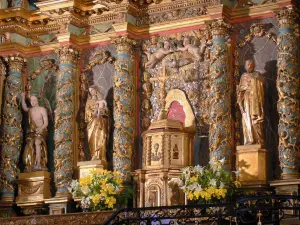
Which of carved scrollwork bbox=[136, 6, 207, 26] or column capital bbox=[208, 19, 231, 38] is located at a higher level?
carved scrollwork bbox=[136, 6, 207, 26]

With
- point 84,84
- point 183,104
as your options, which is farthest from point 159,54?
point 84,84

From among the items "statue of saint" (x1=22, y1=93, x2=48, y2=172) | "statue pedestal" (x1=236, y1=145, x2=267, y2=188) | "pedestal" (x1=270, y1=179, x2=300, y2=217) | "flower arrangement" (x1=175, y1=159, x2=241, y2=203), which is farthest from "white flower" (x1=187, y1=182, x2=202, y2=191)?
"statue of saint" (x1=22, y1=93, x2=48, y2=172)

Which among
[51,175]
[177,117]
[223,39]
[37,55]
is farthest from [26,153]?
[223,39]

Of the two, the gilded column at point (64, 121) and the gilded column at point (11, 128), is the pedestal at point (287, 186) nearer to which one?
the gilded column at point (64, 121)

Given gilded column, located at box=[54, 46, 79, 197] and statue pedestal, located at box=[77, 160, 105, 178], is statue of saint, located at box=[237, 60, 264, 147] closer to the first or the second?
statue pedestal, located at box=[77, 160, 105, 178]

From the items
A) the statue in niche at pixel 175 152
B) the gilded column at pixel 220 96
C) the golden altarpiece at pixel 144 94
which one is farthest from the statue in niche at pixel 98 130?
the gilded column at pixel 220 96

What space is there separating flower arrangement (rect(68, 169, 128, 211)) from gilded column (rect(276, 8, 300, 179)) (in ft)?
14.3

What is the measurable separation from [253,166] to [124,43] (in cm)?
530

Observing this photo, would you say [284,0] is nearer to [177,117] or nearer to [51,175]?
[177,117]

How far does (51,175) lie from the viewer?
23.2 metres

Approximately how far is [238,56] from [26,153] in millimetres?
6877

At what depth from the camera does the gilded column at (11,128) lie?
23.1 m

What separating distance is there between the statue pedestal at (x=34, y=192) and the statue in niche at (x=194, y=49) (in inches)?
213

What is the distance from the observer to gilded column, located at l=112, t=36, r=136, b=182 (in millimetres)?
21766
